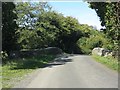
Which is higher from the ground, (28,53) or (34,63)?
(34,63)

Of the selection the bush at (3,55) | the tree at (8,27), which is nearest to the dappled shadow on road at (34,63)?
the bush at (3,55)

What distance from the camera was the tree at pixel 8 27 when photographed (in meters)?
27.5

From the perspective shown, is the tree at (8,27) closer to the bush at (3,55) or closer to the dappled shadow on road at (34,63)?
the bush at (3,55)

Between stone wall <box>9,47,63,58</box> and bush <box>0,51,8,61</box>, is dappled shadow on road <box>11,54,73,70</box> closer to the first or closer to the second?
bush <box>0,51,8,61</box>

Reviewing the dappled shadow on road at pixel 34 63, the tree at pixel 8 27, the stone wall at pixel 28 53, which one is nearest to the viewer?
the dappled shadow on road at pixel 34 63

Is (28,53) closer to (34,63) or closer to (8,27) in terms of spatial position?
(8,27)

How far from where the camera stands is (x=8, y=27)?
100 ft

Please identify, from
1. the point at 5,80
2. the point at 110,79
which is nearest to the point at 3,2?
the point at 5,80

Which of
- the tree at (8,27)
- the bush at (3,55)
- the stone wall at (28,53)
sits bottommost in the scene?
the stone wall at (28,53)

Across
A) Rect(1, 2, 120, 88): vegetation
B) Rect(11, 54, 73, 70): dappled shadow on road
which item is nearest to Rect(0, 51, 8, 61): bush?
Rect(1, 2, 120, 88): vegetation

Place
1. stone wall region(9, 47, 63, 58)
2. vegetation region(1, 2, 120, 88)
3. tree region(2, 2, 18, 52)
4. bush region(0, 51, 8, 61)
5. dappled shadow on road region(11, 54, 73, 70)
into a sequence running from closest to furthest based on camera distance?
1. vegetation region(1, 2, 120, 88)
2. dappled shadow on road region(11, 54, 73, 70)
3. tree region(2, 2, 18, 52)
4. bush region(0, 51, 8, 61)
5. stone wall region(9, 47, 63, 58)

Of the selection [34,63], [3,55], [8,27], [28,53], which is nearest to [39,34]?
[28,53]

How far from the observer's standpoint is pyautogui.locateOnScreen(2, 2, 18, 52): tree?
27.5 metres

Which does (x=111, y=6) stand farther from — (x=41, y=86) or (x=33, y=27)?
(x=33, y=27)
